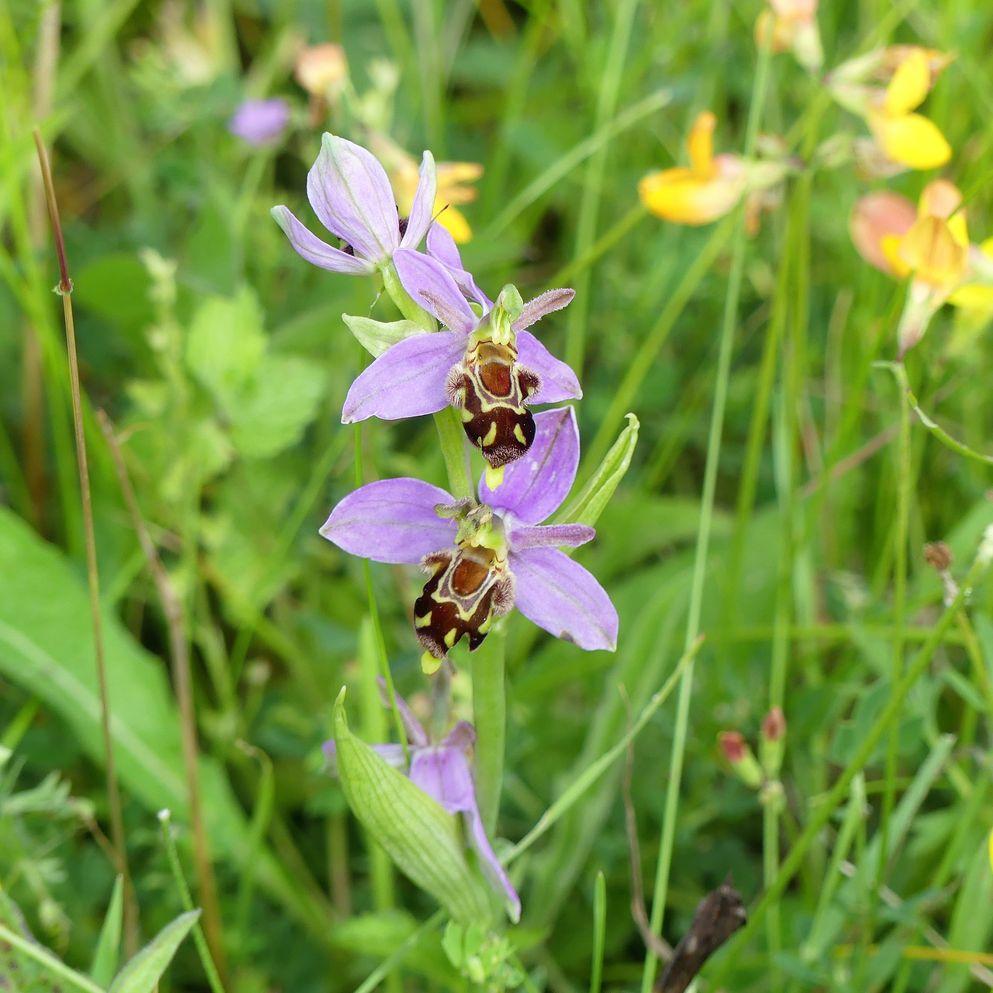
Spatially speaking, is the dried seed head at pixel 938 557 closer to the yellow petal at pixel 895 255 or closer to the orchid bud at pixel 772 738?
the orchid bud at pixel 772 738

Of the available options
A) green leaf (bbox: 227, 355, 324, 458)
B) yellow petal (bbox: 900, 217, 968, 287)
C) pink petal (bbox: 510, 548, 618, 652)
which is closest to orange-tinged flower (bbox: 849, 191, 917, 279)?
yellow petal (bbox: 900, 217, 968, 287)

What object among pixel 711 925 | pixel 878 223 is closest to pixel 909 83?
pixel 878 223

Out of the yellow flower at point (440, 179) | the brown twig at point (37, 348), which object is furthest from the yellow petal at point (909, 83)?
the brown twig at point (37, 348)

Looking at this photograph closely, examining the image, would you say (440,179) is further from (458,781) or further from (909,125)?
(458,781)

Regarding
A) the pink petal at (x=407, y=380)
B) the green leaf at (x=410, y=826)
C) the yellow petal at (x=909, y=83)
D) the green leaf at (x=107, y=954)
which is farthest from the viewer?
the yellow petal at (x=909, y=83)

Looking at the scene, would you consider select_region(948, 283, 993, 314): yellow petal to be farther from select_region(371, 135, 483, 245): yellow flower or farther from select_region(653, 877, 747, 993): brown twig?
select_region(653, 877, 747, 993): brown twig

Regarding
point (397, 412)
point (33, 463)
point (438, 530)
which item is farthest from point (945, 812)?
point (33, 463)
